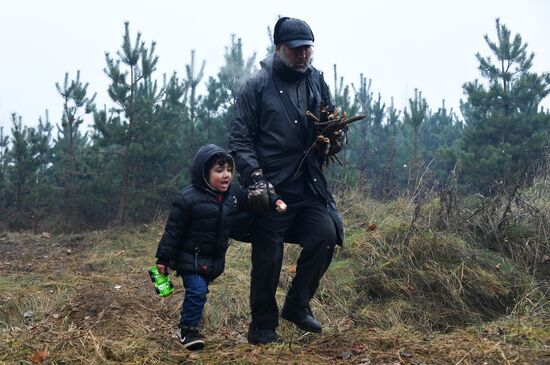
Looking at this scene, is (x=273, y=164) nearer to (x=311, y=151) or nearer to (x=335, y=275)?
(x=311, y=151)

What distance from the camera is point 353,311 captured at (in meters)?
4.95

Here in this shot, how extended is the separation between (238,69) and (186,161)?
16.4 feet

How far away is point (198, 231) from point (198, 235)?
0.02 m

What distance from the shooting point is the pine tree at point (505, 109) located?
1466 centimetres

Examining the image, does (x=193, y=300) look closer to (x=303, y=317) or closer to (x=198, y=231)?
(x=198, y=231)

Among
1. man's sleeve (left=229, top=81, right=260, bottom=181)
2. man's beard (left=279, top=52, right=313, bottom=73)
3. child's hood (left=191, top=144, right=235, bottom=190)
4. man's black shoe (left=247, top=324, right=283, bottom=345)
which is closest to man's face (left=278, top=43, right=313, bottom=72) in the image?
man's beard (left=279, top=52, right=313, bottom=73)

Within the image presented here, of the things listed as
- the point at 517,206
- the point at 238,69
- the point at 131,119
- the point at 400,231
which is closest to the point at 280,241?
the point at 400,231

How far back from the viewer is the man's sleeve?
3.44m

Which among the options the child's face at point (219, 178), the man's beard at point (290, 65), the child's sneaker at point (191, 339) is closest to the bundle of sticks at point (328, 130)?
the man's beard at point (290, 65)

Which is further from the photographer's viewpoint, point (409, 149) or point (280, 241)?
point (409, 149)

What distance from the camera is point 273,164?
3490 mm

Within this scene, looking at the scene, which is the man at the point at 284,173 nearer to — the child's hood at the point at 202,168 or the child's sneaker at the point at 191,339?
the child's hood at the point at 202,168

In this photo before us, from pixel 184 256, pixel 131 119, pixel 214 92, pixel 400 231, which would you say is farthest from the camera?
pixel 214 92

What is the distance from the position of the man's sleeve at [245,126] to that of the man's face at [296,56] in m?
0.26
